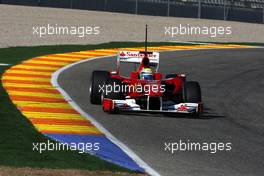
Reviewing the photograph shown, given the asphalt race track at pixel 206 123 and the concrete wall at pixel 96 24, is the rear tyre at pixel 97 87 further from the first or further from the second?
the concrete wall at pixel 96 24

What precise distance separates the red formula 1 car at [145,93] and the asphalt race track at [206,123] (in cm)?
19

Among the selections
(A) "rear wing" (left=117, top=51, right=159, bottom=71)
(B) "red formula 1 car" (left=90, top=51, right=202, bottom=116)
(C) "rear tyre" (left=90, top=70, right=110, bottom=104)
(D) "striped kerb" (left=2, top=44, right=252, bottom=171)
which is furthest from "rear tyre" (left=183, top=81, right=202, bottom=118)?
(D) "striped kerb" (left=2, top=44, right=252, bottom=171)

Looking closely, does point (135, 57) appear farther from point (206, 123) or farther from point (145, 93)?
point (206, 123)

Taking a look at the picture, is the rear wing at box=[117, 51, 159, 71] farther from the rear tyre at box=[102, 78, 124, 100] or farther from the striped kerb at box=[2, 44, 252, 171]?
the striped kerb at box=[2, 44, 252, 171]

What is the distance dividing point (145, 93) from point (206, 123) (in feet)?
4.15

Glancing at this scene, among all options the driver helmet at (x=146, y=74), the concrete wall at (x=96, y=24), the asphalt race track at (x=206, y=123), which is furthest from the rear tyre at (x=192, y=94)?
the concrete wall at (x=96, y=24)

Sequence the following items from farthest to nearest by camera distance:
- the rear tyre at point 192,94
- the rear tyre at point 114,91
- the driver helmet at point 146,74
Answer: the driver helmet at point 146,74 < the rear tyre at point 192,94 < the rear tyre at point 114,91

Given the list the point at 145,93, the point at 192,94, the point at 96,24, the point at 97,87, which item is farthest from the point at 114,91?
the point at 96,24

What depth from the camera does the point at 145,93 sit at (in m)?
16.1

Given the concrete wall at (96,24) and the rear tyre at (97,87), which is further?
the concrete wall at (96,24)

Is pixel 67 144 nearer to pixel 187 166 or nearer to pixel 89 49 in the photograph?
pixel 187 166

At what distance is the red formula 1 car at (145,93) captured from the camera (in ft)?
52.5

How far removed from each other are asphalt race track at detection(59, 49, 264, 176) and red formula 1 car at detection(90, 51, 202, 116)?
0.19 meters

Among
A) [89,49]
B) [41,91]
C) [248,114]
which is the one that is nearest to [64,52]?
[89,49]
